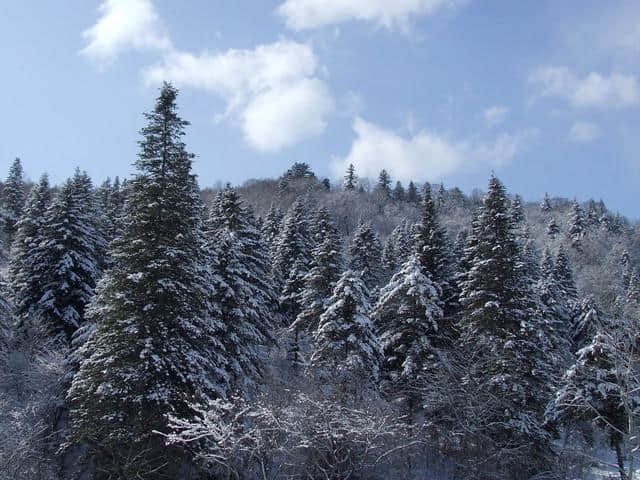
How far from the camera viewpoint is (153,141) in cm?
2302

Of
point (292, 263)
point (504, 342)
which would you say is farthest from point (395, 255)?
point (504, 342)

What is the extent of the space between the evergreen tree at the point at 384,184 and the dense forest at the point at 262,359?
10705 cm

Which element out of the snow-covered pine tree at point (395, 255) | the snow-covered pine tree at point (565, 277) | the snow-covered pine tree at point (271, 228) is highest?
the snow-covered pine tree at point (271, 228)

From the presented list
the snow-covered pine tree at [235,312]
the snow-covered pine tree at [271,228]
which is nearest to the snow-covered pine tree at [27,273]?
the snow-covered pine tree at [235,312]

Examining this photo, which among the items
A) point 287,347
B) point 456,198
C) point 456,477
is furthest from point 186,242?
point 456,198

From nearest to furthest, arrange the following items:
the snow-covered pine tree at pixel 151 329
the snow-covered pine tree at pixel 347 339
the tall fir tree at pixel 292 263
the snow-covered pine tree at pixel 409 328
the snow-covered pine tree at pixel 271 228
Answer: the snow-covered pine tree at pixel 151 329
the snow-covered pine tree at pixel 347 339
the snow-covered pine tree at pixel 409 328
the tall fir tree at pixel 292 263
the snow-covered pine tree at pixel 271 228

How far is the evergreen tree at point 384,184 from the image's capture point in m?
149

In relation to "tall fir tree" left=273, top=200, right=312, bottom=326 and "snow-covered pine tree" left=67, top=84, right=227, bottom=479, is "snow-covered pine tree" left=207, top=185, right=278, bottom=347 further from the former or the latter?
"tall fir tree" left=273, top=200, right=312, bottom=326

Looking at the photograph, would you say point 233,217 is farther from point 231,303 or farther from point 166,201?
point 166,201

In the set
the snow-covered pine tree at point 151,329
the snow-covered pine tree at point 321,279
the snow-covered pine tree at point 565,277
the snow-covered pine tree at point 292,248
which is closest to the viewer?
the snow-covered pine tree at point 151,329

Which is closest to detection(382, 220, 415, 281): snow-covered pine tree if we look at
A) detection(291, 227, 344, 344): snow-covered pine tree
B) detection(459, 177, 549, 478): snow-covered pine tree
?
detection(291, 227, 344, 344): snow-covered pine tree

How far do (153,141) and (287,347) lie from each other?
2669cm

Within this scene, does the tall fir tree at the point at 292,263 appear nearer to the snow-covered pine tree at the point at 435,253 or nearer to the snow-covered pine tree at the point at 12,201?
the snow-covered pine tree at the point at 435,253

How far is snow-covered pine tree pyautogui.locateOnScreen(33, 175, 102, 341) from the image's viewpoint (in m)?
32.2
